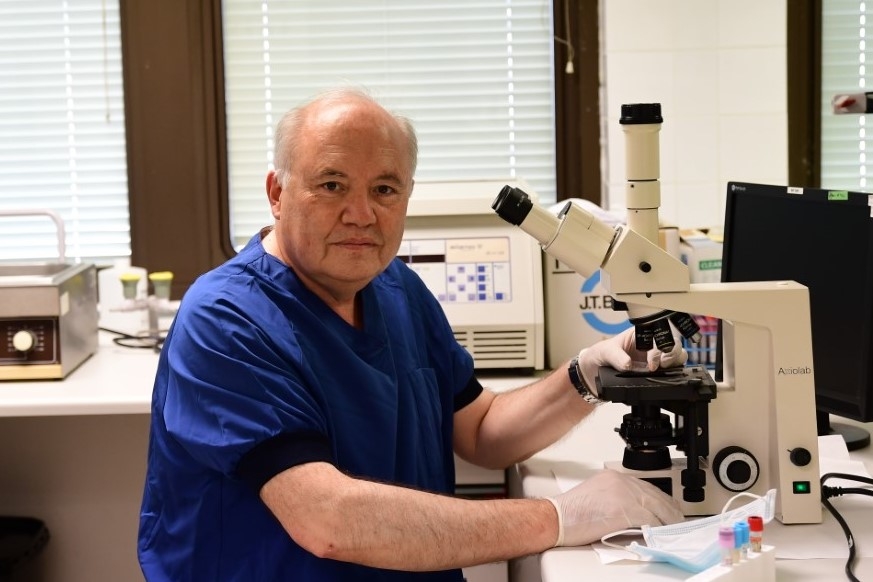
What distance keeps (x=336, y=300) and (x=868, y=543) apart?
0.83 metres

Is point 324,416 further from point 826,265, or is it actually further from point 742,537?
point 826,265

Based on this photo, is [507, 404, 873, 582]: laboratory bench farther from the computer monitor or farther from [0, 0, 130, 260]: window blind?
[0, 0, 130, 260]: window blind

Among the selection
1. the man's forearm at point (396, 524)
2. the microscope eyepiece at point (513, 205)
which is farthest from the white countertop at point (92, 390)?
the microscope eyepiece at point (513, 205)

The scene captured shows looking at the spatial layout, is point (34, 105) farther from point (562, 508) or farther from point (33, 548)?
point (562, 508)

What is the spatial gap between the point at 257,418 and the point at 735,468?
67cm

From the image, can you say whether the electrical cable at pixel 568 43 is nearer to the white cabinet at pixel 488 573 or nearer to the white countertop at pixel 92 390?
the white countertop at pixel 92 390

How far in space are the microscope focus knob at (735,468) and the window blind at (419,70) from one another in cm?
192

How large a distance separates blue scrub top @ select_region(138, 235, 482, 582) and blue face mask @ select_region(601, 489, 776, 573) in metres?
0.39

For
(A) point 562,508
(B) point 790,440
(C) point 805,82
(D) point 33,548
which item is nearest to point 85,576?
(D) point 33,548

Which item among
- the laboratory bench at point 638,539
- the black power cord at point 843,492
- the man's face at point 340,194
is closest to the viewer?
the laboratory bench at point 638,539

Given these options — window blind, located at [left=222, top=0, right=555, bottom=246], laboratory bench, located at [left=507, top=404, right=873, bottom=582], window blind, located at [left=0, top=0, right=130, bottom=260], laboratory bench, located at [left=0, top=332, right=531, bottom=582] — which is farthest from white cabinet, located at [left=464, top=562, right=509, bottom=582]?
window blind, located at [left=0, top=0, right=130, bottom=260]

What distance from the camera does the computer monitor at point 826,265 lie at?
5.79 feet

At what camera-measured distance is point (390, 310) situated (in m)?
1.83

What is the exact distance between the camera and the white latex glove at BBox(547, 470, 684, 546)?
1479 mm
